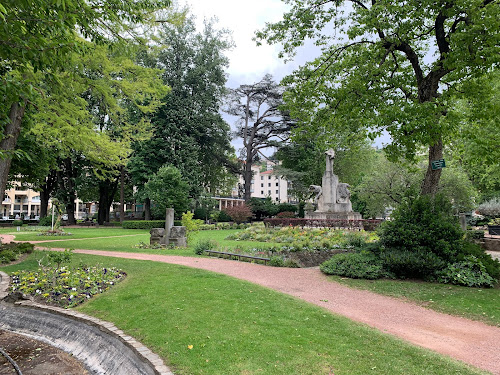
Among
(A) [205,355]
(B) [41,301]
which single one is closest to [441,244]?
(A) [205,355]

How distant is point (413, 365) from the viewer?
4.13m

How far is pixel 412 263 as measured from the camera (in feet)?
29.3

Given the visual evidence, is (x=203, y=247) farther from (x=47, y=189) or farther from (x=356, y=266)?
(x=47, y=189)

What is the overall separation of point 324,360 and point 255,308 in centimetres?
222

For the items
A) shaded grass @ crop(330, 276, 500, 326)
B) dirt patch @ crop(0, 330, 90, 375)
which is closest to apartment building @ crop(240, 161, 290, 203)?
shaded grass @ crop(330, 276, 500, 326)

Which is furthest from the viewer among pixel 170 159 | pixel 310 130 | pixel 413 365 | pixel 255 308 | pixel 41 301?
pixel 170 159

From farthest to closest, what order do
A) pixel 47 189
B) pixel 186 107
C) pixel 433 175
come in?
pixel 47 189 → pixel 186 107 → pixel 433 175

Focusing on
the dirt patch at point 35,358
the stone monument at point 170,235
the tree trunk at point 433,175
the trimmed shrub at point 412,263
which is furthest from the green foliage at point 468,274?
the stone monument at point 170,235

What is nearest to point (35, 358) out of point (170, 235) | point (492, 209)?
point (170, 235)

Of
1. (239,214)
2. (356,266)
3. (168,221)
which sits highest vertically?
(239,214)

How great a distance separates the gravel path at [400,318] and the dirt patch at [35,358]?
14.9ft

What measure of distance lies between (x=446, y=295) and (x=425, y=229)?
→ 2.06m

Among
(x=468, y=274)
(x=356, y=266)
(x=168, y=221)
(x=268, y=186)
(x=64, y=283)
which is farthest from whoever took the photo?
(x=268, y=186)

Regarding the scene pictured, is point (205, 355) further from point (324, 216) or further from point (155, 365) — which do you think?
point (324, 216)
